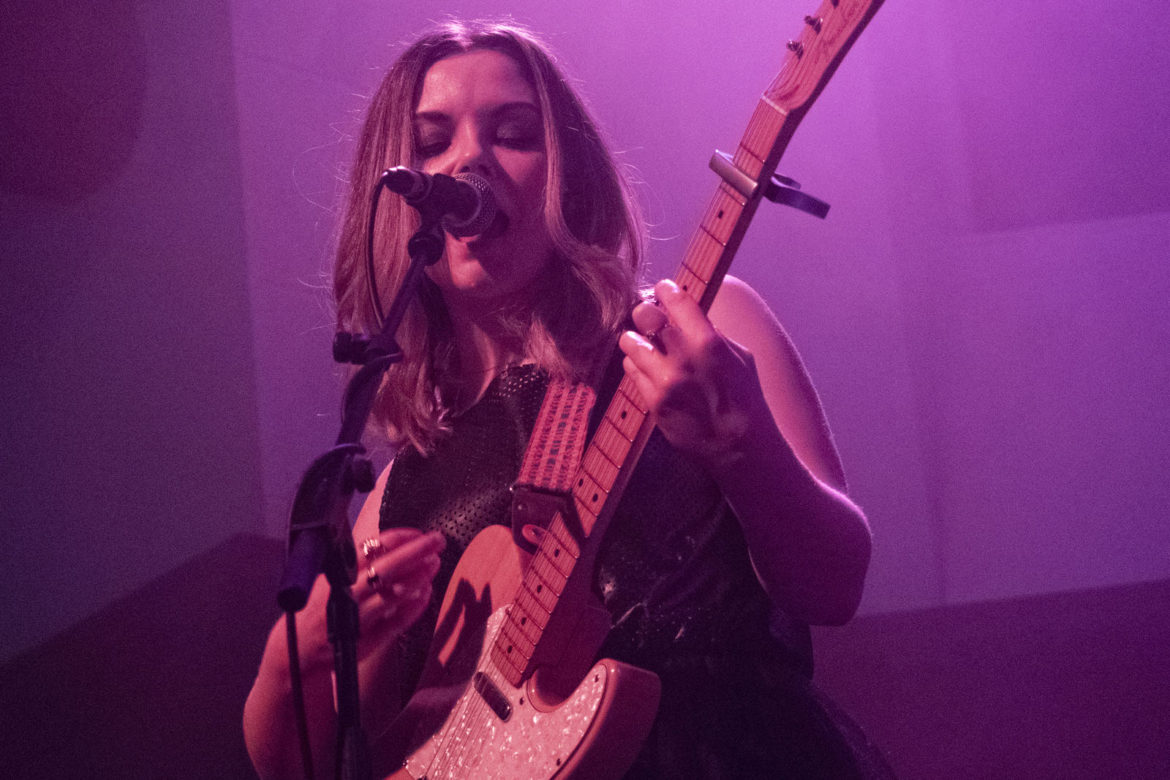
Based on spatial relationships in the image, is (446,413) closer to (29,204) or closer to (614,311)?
(614,311)

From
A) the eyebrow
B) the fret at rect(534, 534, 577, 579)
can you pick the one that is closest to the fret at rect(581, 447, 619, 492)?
the fret at rect(534, 534, 577, 579)

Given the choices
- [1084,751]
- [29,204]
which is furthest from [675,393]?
[29,204]

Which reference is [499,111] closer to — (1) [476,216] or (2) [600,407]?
(1) [476,216]

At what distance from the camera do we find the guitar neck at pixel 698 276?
112 centimetres

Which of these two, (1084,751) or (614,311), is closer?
(614,311)

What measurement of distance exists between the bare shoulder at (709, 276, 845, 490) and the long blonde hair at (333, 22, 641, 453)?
0.21 m

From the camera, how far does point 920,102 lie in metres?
2.73

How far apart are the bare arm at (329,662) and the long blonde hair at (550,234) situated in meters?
0.37

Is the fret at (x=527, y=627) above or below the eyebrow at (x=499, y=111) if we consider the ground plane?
below

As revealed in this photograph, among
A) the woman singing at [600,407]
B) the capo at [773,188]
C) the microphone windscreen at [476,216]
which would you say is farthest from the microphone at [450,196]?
the capo at [773,188]

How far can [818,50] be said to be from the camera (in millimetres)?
1125

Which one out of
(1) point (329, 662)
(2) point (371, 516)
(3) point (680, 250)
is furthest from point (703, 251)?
(3) point (680, 250)

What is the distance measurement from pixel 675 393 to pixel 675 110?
6.23 feet

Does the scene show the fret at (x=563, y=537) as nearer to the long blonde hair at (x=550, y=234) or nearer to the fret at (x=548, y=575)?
the fret at (x=548, y=575)
